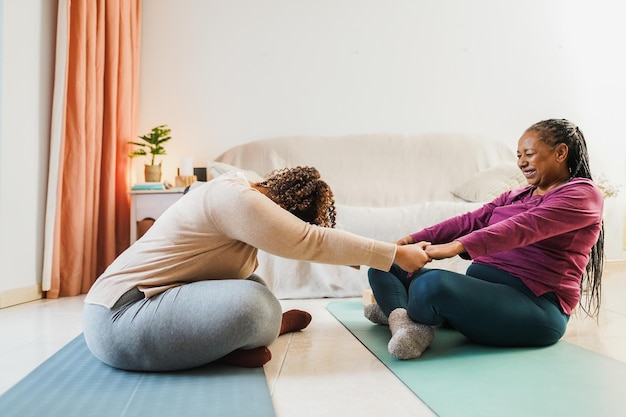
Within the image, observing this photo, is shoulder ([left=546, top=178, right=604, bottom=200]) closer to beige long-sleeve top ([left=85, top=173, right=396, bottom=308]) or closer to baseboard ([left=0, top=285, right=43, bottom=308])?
beige long-sleeve top ([left=85, top=173, right=396, bottom=308])

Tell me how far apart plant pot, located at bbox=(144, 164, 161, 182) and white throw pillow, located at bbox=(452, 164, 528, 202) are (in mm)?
2011

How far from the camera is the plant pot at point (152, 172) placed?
3.83 m

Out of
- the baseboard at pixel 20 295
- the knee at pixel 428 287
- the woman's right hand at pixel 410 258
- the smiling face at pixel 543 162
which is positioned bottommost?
the baseboard at pixel 20 295

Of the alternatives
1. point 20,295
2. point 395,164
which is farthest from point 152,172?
point 395,164

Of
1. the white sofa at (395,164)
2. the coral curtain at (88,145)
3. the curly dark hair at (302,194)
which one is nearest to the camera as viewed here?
the curly dark hair at (302,194)

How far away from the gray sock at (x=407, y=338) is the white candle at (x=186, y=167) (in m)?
2.39

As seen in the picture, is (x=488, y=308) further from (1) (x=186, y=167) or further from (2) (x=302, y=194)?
(1) (x=186, y=167)

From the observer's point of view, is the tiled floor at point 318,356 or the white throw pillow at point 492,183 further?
the white throw pillow at point 492,183

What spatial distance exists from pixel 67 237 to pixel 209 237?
1860mm

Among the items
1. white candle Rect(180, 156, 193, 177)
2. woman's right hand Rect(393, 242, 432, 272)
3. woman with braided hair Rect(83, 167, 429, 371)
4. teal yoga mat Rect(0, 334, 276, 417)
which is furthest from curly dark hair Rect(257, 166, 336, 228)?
white candle Rect(180, 156, 193, 177)

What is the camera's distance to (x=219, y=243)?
1635 millimetres

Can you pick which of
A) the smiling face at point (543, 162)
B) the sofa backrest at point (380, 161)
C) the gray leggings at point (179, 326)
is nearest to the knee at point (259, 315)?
the gray leggings at point (179, 326)

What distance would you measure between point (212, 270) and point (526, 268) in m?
0.97

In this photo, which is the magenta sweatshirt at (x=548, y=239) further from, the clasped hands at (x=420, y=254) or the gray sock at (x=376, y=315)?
the gray sock at (x=376, y=315)
